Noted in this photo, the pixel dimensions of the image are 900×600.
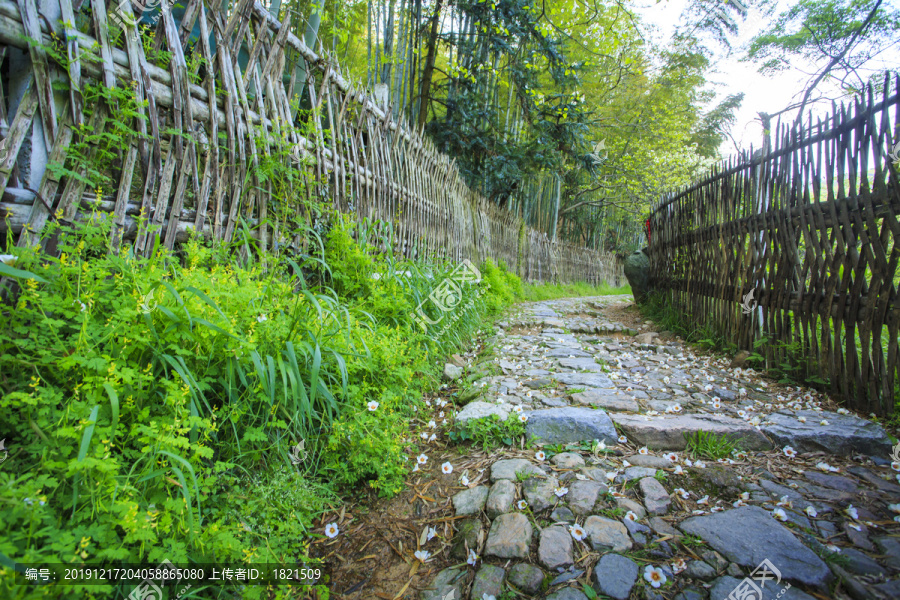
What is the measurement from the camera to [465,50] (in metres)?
7.02

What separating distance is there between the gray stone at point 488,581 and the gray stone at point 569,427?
0.80 meters

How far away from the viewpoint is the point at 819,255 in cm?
261

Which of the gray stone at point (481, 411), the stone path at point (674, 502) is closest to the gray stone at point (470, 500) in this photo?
the stone path at point (674, 502)

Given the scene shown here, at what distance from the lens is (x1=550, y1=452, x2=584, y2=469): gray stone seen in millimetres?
1730

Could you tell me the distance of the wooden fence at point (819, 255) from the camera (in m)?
2.19

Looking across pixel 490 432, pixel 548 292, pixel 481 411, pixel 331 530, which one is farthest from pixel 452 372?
pixel 548 292

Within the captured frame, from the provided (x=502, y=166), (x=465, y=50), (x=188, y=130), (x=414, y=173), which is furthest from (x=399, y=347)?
(x=465, y=50)

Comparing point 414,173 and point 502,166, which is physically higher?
point 502,166

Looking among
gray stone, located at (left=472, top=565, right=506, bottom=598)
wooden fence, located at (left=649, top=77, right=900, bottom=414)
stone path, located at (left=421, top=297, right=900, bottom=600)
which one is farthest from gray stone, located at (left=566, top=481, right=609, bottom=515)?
wooden fence, located at (left=649, top=77, right=900, bottom=414)

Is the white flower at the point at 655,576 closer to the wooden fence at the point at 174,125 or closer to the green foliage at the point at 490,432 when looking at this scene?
the green foliage at the point at 490,432

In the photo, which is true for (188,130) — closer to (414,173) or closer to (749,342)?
(414,173)

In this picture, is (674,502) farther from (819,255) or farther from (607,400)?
(819,255)

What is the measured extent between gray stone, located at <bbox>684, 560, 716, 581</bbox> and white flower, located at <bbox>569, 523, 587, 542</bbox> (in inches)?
11.8

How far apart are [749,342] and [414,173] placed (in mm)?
3734
